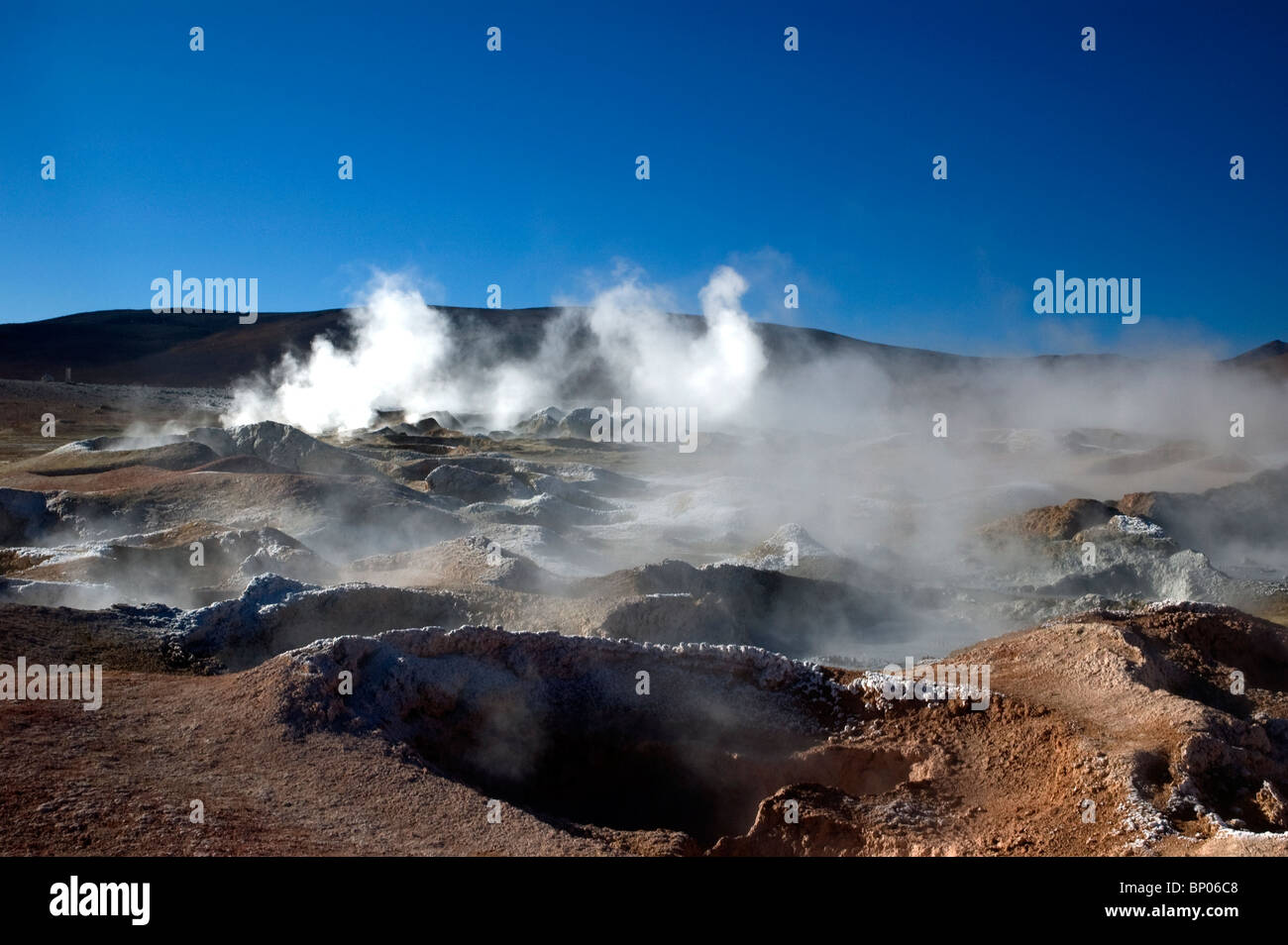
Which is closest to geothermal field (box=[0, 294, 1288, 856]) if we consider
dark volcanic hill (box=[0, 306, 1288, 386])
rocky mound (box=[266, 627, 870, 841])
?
rocky mound (box=[266, 627, 870, 841])

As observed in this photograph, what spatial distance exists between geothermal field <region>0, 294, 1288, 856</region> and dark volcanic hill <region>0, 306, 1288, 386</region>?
33.0 metres

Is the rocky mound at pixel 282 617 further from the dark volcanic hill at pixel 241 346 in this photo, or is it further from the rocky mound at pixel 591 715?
the dark volcanic hill at pixel 241 346

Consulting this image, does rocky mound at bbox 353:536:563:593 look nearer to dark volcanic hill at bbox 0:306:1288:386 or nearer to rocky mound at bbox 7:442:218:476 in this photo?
rocky mound at bbox 7:442:218:476

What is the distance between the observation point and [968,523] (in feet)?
55.6

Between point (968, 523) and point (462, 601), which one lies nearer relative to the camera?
point (462, 601)

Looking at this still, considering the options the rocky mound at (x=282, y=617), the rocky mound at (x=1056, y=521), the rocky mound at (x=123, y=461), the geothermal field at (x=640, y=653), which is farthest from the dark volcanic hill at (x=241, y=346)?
the rocky mound at (x=282, y=617)

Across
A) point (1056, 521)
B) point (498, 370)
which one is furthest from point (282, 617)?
point (498, 370)

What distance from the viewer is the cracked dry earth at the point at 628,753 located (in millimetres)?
4707

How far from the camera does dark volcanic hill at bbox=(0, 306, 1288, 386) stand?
56719 millimetres

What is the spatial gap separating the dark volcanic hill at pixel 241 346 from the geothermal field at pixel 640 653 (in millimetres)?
33000

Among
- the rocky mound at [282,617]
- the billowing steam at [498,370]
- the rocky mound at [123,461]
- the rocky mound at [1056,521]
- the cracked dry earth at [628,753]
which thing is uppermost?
the billowing steam at [498,370]
